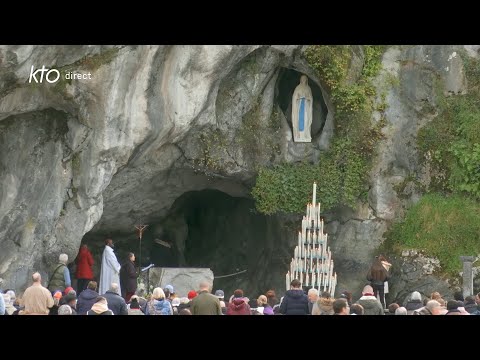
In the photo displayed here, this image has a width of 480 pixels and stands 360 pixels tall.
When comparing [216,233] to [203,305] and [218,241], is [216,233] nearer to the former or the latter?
[218,241]

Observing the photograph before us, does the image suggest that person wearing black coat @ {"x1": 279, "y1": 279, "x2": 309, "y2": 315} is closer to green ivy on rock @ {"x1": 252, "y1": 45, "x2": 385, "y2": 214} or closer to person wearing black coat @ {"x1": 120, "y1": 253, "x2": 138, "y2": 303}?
person wearing black coat @ {"x1": 120, "y1": 253, "x2": 138, "y2": 303}

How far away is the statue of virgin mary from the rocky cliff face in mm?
185

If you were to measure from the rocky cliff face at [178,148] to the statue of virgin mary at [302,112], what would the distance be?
0.61 feet

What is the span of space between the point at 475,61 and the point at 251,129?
4.62 metres

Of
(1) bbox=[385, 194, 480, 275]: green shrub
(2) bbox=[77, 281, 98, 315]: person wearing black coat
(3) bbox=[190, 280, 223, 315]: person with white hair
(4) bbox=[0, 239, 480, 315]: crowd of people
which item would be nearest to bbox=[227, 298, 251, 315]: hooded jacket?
(4) bbox=[0, 239, 480, 315]: crowd of people

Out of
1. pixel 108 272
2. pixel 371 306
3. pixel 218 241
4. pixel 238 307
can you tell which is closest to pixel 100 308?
pixel 238 307

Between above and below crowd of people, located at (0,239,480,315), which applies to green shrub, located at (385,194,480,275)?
above

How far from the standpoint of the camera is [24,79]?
23625 millimetres

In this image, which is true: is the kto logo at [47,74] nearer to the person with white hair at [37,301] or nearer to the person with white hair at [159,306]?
the person with white hair at [37,301]

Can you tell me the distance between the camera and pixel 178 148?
27609 millimetres

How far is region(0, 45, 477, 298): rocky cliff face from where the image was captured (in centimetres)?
2519

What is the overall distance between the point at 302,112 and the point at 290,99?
0.50 meters

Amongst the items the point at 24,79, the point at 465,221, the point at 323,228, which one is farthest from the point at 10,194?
the point at 465,221

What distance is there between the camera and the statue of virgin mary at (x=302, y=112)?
2853 centimetres
